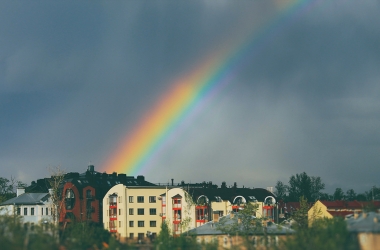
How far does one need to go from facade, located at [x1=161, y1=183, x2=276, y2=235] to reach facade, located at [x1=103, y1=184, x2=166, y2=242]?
5114 millimetres

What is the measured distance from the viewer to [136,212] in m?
167

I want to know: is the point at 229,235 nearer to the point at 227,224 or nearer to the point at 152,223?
the point at 227,224

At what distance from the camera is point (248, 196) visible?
162125mm

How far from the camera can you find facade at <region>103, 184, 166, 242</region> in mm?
165875

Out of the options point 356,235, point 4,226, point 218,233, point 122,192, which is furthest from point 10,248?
point 122,192

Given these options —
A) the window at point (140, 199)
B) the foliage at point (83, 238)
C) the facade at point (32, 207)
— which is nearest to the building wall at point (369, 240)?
the foliage at point (83, 238)

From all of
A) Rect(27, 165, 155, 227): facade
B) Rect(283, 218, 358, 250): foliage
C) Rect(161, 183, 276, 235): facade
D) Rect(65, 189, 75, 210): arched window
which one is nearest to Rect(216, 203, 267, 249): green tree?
Rect(283, 218, 358, 250): foliage

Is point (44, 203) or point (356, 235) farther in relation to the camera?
point (44, 203)

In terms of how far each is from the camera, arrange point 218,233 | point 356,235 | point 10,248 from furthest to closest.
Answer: point 218,233
point 356,235
point 10,248

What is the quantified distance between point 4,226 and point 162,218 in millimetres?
70179

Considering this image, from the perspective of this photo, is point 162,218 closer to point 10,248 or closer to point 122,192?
point 122,192

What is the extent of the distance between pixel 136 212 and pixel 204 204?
22319 mm

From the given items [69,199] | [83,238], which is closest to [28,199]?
[69,199]

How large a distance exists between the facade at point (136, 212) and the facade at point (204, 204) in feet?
16.8
